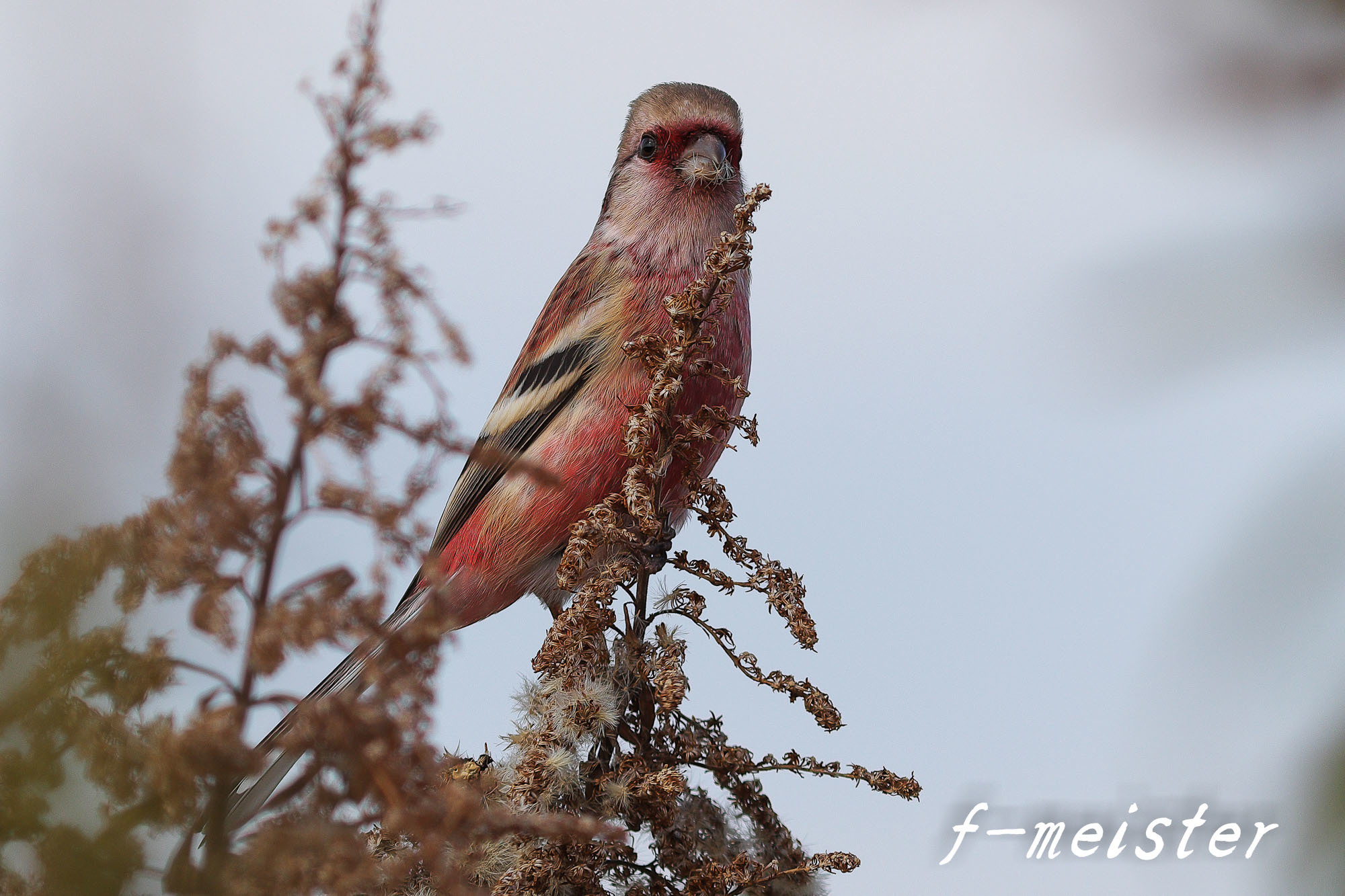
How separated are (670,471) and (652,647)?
0.39 m

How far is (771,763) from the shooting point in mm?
1372

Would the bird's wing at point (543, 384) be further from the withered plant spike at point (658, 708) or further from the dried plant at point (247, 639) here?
the dried plant at point (247, 639)

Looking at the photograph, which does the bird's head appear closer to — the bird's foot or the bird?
the bird

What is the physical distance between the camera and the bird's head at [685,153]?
2.41 m

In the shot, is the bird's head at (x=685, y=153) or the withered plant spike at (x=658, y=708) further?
the bird's head at (x=685, y=153)

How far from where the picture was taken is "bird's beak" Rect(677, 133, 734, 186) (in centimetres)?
240

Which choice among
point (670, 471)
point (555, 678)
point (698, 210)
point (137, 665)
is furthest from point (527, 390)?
point (137, 665)

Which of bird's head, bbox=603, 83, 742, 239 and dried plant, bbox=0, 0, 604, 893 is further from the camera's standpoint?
bird's head, bbox=603, 83, 742, 239

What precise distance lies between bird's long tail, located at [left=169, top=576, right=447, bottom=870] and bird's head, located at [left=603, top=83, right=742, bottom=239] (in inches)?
39.0

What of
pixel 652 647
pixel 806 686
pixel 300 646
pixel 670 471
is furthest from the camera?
pixel 670 471

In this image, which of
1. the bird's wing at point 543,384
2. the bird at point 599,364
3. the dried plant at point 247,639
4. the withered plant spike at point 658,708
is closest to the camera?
the dried plant at point 247,639

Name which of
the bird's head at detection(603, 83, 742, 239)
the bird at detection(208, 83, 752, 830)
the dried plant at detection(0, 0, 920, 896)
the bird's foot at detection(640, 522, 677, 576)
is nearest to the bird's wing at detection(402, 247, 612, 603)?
the bird at detection(208, 83, 752, 830)

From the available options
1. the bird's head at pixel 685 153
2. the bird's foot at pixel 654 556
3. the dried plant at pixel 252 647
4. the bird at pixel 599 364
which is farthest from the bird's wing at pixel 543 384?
the dried plant at pixel 252 647

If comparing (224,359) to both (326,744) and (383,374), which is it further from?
(326,744)
